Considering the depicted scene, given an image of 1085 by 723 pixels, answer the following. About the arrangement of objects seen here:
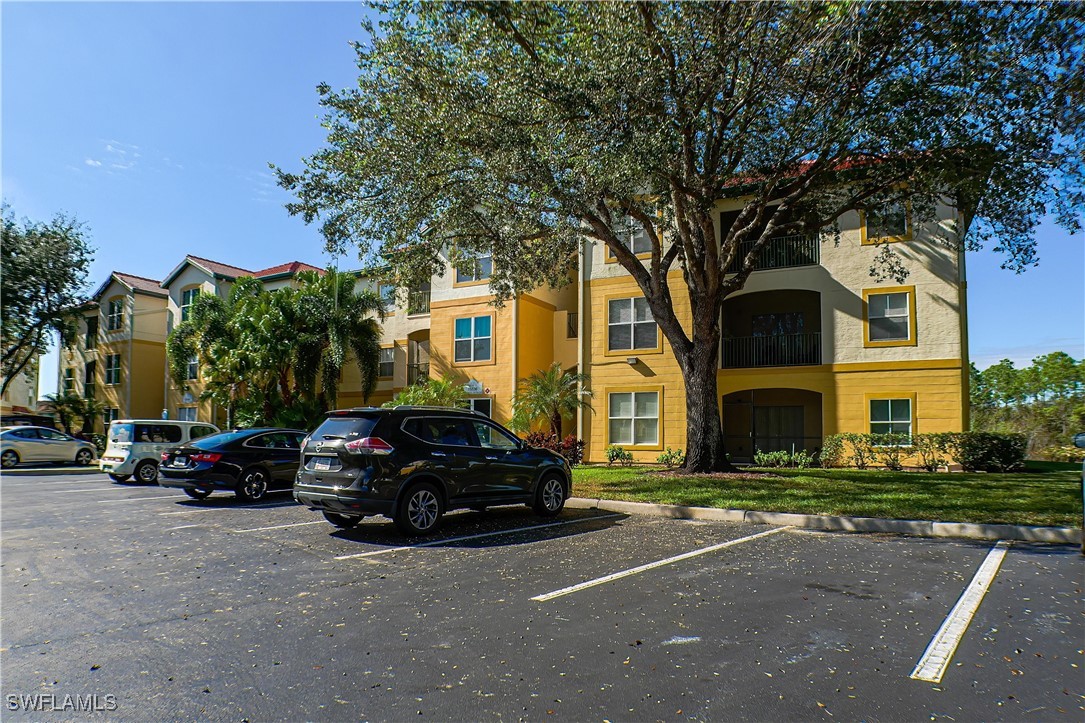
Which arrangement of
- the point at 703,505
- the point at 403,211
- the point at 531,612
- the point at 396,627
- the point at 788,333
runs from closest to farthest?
the point at 396,627 < the point at 531,612 < the point at 703,505 < the point at 403,211 < the point at 788,333

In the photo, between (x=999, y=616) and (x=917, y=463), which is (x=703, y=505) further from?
(x=917, y=463)

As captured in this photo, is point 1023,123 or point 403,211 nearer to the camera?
point 1023,123

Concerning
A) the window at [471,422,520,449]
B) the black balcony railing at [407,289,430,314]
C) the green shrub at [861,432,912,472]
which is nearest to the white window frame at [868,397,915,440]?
the green shrub at [861,432,912,472]

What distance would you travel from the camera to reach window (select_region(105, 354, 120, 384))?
3797 centimetres

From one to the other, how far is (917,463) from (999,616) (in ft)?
50.7

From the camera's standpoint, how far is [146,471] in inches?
701

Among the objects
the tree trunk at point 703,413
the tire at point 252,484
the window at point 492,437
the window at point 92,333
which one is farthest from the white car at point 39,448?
the tree trunk at point 703,413

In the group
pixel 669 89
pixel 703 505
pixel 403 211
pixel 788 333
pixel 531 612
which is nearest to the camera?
pixel 531 612

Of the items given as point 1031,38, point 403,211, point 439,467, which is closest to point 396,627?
point 439,467

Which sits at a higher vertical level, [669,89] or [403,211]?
[669,89]

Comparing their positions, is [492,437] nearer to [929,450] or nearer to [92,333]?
[929,450]

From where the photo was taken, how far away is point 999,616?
5.77 meters

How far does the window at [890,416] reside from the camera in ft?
67.3

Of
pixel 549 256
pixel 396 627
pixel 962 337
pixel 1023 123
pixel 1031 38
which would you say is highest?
pixel 1031 38
